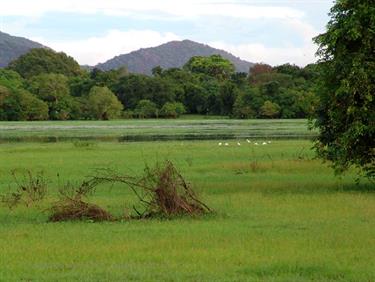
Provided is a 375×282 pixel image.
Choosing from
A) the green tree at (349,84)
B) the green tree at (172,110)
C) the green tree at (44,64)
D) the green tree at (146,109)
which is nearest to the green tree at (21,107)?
the green tree at (146,109)

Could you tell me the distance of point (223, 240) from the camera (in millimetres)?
14047

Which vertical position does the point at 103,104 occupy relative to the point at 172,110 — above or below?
above

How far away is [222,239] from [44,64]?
169 metres

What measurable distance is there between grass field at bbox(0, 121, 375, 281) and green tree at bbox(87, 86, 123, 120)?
93.9m

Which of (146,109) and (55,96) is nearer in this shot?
(55,96)

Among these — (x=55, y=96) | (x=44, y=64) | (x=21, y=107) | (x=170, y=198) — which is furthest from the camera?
(x=44, y=64)

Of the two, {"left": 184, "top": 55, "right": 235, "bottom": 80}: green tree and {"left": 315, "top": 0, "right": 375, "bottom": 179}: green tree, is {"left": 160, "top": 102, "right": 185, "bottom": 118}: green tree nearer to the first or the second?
{"left": 184, "top": 55, "right": 235, "bottom": 80}: green tree

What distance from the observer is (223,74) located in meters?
178

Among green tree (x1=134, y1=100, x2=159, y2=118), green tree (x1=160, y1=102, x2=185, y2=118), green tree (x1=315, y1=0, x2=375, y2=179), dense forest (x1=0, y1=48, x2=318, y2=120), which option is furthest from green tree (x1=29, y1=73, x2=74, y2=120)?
green tree (x1=315, y1=0, x2=375, y2=179)

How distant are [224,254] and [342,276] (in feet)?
8.01

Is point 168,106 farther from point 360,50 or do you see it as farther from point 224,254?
point 224,254

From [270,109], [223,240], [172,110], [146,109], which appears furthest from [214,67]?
[223,240]

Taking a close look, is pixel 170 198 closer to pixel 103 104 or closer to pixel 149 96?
pixel 103 104

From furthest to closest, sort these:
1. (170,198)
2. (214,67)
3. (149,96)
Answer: (214,67), (149,96), (170,198)
